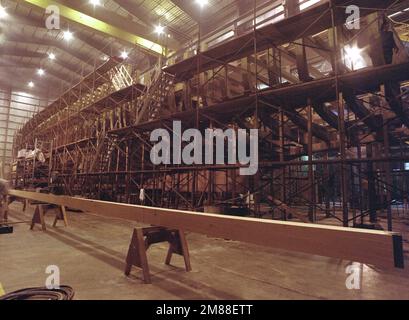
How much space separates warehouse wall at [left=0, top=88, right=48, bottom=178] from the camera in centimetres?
2759

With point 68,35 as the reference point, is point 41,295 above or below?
below

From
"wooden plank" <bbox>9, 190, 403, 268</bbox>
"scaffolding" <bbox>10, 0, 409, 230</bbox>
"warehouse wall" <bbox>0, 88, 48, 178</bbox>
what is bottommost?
"wooden plank" <bbox>9, 190, 403, 268</bbox>

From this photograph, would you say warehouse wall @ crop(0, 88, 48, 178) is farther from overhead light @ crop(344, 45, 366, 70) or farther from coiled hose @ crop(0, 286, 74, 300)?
coiled hose @ crop(0, 286, 74, 300)

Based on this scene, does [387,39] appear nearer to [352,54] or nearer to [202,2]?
[352,54]

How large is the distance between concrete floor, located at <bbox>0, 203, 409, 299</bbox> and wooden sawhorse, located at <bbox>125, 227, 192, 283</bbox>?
0.17m

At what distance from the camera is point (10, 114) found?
92.6 feet

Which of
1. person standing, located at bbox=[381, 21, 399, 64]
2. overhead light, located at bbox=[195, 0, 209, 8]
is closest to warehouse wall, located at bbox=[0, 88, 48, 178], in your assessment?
overhead light, located at bbox=[195, 0, 209, 8]

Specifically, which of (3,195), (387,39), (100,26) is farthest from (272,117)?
(100,26)

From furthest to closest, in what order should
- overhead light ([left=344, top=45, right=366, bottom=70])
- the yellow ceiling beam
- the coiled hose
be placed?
the yellow ceiling beam
overhead light ([left=344, top=45, right=366, bottom=70])
the coiled hose

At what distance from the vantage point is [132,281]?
3.62 meters

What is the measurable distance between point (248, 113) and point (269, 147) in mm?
2118

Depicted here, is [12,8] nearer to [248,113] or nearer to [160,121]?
[160,121]

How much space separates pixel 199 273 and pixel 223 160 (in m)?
6.60

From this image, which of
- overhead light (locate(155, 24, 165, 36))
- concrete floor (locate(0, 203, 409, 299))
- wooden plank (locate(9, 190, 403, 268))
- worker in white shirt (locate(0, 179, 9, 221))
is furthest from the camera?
overhead light (locate(155, 24, 165, 36))
